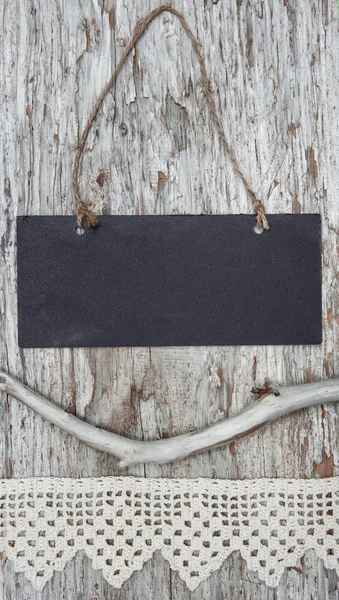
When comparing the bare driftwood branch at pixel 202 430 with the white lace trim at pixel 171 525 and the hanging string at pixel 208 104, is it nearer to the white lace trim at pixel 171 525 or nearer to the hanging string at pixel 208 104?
the white lace trim at pixel 171 525

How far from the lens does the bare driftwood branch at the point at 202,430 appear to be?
74cm

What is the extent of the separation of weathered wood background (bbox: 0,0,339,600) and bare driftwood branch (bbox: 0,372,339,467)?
0.03m

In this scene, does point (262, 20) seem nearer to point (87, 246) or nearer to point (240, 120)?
point (240, 120)

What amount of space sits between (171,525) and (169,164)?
0.55 meters

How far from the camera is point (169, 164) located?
0.79m

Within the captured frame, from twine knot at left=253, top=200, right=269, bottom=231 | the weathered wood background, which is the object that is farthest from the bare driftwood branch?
twine knot at left=253, top=200, right=269, bottom=231

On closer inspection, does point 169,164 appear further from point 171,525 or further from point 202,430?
point 171,525

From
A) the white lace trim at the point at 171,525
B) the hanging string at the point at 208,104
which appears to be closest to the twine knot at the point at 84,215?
the hanging string at the point at 208,104

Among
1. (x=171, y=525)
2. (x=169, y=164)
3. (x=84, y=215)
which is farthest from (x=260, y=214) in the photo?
(x=171, y=525)

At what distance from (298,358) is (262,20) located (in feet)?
1.73

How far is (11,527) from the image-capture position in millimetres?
766

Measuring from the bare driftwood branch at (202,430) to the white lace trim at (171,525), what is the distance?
0.18 ft

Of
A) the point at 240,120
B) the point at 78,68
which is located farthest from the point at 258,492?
the point at 78,68

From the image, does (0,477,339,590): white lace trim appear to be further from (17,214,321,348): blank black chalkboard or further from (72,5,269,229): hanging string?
(72,5,269,229): hanging string
